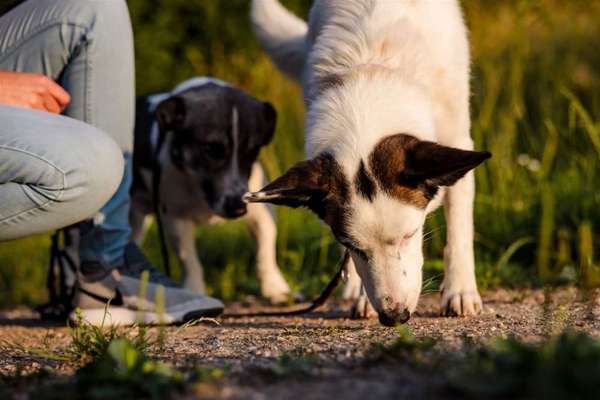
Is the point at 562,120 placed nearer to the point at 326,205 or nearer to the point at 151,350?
the point at 326,205

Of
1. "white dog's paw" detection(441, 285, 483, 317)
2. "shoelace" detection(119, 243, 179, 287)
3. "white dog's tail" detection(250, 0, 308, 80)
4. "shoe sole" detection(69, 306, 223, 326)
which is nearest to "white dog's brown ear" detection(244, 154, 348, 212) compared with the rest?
"white dog's paw" detection(441, 285, 483, 317)

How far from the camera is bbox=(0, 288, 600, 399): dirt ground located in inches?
76.4

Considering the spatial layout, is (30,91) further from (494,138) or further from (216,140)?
(494,138)

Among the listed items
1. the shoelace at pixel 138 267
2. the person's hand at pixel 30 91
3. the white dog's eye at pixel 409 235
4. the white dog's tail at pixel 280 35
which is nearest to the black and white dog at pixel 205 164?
the white dog's tail at pixel 280 35

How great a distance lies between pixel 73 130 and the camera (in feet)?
10.5

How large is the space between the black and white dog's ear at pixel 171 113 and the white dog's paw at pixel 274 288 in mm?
1039

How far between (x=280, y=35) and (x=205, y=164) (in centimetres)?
94

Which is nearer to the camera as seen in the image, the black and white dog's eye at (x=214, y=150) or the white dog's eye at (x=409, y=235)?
the white dog's eye at (x=409, y=235)

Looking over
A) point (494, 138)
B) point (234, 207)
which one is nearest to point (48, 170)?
point (234, 207)

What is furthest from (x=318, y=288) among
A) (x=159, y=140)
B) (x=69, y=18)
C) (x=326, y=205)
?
(x=69, y=18)

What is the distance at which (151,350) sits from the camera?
2.82 meters

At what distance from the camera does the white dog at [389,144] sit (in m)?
3.12

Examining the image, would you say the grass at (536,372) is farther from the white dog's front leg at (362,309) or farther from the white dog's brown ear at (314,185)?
the white dog's front leg at (362,309)

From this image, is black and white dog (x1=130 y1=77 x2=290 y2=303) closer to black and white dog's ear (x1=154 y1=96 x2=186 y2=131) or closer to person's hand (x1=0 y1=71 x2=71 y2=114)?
black and white dog's ear (x1=154 y1=96 x2=186 y2=131)
